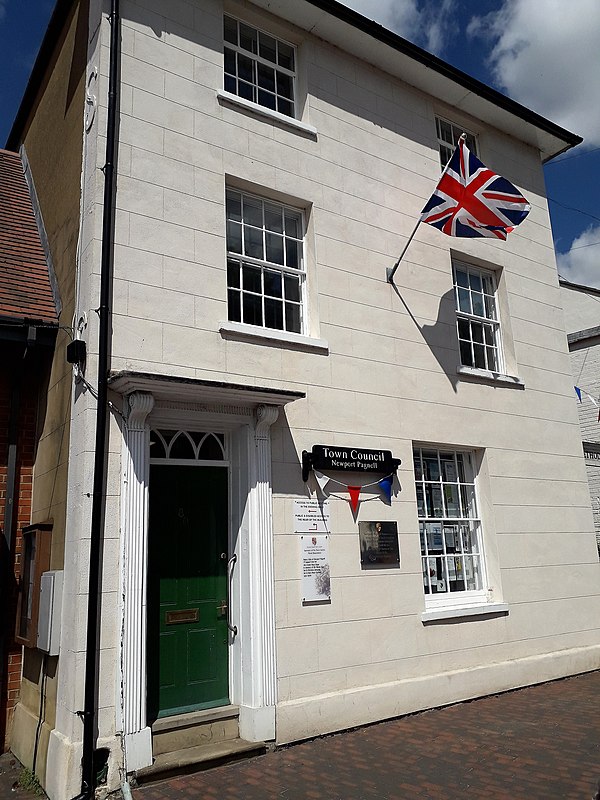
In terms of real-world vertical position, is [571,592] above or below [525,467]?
below

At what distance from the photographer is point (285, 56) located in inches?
373

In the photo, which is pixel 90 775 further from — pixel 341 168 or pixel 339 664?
pixel 341 168

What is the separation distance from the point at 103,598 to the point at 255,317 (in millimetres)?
3712

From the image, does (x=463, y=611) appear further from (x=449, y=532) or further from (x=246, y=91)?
(x=246, y=91)

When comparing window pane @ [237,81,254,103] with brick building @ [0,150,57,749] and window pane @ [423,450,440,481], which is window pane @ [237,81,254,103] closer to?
brick building @ [0,150,57,749]

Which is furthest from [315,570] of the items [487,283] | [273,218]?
[487,283]

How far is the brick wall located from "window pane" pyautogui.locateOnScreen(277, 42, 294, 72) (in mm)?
5357

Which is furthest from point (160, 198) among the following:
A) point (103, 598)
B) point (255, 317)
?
point (103, 598)

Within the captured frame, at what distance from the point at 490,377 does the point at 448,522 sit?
7.62 ft

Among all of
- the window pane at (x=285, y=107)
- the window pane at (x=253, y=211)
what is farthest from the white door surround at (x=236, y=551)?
the window pane at (x=285, y=107)

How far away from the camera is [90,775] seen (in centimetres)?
567

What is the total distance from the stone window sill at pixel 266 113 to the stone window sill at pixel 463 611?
6421mm

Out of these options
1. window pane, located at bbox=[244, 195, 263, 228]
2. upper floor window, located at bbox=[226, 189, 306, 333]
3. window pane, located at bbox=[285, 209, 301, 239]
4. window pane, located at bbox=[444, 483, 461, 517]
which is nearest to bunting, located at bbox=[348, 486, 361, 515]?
window pane, located at bbox=[444, 483, 461, 517]

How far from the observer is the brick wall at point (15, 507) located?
739 cm
